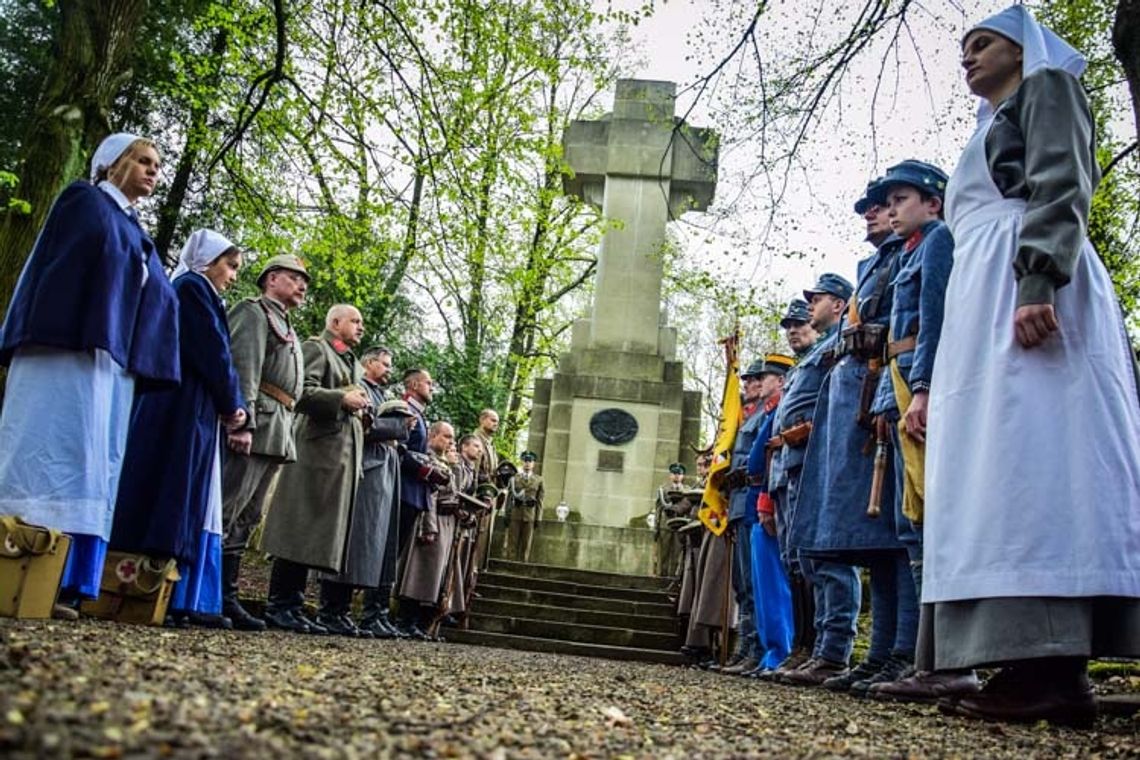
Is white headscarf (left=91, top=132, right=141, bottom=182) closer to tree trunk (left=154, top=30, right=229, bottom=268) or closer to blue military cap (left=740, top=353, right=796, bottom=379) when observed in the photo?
blue military cap (left=740, top=353, right=796, bottom=379)

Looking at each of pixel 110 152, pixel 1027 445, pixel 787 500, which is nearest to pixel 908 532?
pixel 1027 445

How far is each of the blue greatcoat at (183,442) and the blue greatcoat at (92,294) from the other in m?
0.35

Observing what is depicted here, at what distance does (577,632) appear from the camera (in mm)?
Answer: 10633

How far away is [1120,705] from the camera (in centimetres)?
395

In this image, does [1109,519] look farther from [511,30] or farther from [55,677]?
[511,30]

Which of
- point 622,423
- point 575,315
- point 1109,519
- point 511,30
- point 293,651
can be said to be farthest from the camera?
point 575,315

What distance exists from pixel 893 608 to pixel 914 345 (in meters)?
1.38

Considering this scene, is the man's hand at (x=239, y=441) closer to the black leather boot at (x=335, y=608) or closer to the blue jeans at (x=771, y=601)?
the black leather boot at (x=335, y=608)

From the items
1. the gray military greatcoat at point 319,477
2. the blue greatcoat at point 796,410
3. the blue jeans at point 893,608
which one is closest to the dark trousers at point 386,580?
the gray military greatcoat at point 319,477

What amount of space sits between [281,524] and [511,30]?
828 cm

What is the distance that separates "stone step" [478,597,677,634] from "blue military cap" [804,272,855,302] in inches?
238

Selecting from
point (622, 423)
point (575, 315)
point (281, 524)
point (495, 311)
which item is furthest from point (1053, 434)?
point (575, 315)

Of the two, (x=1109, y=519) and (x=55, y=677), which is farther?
(x=1109, y=519)

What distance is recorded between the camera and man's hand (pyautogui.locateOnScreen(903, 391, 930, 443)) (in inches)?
155
